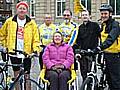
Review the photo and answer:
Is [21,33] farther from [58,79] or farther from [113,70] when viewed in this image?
[113,70]

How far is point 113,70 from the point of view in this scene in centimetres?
940

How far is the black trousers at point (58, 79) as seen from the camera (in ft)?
29.1

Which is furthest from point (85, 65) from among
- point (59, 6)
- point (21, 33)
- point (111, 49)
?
point (59, 6)

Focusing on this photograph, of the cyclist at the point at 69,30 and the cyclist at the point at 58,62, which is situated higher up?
the cyclist at the point at 69,30

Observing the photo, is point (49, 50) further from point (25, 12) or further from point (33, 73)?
point (33, 73)

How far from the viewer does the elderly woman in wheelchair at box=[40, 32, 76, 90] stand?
889 cm

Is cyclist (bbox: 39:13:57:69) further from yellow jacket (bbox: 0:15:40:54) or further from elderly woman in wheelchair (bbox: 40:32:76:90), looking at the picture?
yellow jacket (bbox: 0:15:40:54)

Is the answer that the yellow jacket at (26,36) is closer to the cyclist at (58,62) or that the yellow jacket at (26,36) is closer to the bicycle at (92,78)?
the cyclist at (58,62)

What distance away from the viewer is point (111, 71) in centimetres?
940

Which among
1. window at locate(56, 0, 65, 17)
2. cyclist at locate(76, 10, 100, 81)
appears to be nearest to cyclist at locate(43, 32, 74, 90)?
cyclist at locate(76, 10, 100, 81)

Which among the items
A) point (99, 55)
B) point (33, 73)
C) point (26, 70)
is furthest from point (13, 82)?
point (33, 73)

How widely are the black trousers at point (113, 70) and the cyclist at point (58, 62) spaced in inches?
31.9

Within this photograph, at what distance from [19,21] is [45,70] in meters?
1.09

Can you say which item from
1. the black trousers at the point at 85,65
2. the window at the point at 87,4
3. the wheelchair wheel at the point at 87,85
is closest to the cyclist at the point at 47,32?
the black trousers at the point at 85,65
